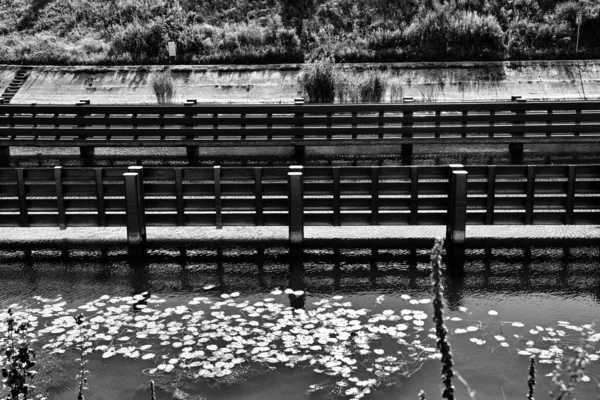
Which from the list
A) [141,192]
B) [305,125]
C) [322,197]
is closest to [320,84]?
[305,125]

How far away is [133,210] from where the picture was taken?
1470 cm

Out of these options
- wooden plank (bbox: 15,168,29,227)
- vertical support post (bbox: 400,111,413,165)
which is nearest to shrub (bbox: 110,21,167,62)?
vertical support post (bbox: 400,111,413,165)

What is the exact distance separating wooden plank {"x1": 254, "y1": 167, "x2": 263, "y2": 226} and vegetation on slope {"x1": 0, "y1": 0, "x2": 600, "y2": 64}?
58.0ft

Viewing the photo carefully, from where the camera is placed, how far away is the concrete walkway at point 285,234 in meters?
15.3

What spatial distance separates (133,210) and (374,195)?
439cm

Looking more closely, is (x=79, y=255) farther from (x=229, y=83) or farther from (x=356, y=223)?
(x=229, y=83)

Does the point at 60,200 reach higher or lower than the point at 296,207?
higher

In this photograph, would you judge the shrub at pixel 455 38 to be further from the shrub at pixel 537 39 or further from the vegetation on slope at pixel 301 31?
the shrub at pixel 537 39

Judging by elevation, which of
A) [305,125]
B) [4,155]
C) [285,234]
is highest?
[305,125]

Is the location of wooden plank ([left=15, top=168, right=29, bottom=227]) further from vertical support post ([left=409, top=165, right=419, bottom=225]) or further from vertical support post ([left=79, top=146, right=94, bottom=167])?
vertical support post ([left=79, top=146, right=94, bottom=167])

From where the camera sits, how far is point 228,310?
39.9 feet

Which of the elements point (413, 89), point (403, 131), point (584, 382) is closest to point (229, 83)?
point (413, 89)

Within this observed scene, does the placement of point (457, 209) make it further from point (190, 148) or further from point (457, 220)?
point (190, 148)

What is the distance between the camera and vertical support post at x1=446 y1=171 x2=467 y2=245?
14320 mm
